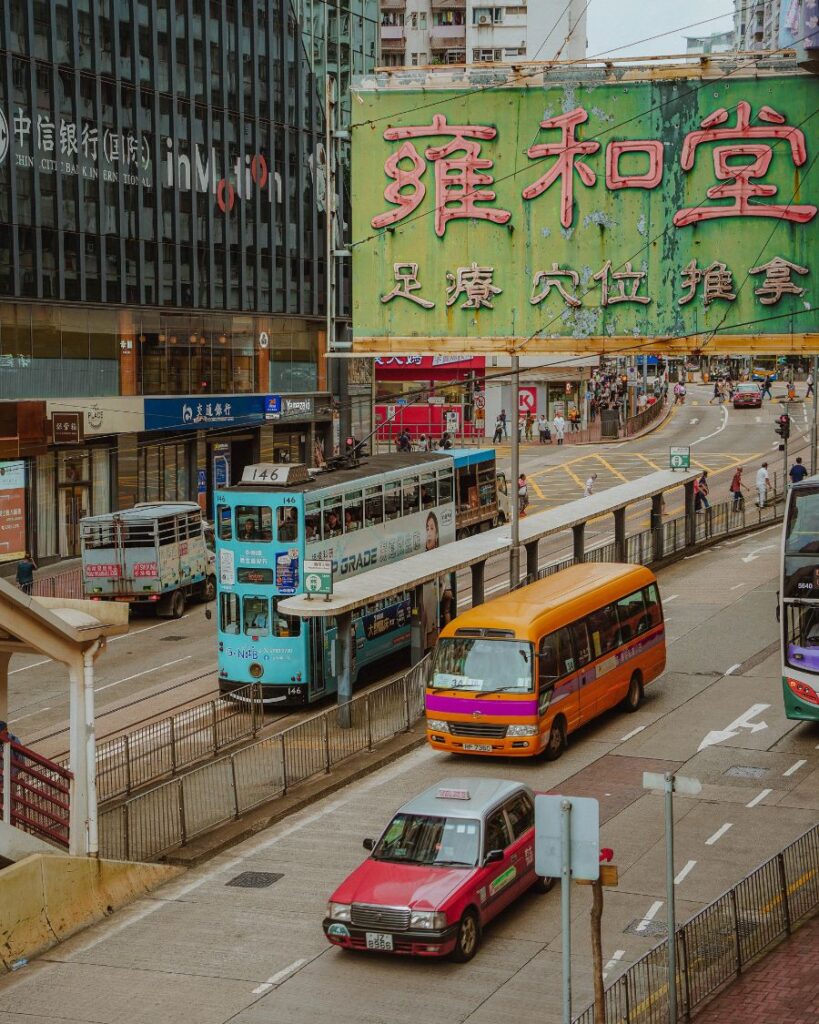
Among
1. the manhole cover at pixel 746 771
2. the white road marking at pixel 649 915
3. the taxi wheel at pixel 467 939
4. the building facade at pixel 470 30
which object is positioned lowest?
the manhole cover at pixel 746 771

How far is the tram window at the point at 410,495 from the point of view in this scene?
35531mm

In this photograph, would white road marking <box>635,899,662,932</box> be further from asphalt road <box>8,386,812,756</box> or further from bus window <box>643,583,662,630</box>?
bus window <box>643,583,662,630</box>

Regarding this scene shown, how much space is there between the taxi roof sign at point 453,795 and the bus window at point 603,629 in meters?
8.69

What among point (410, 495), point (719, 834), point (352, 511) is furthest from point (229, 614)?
point (719, 834)

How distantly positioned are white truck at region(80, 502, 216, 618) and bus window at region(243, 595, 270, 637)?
11.5m

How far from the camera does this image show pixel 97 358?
179 feet

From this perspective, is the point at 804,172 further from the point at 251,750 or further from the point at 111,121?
the point at 111,121

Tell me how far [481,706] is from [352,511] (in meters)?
8.38

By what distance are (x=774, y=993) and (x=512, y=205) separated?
54.1 ft

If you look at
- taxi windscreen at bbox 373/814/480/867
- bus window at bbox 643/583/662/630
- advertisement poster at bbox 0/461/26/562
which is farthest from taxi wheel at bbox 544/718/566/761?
advertisement poster at bbox 0/461/26/562

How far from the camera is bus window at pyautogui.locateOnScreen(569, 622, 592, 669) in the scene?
1045 inches

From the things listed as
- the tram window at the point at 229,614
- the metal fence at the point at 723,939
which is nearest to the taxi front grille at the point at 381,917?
the metal fence at the point at 723,939

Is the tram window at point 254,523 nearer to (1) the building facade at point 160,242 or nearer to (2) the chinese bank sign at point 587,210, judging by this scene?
(2) the chinese bank sign at point 587,210

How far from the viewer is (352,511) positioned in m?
32.7
